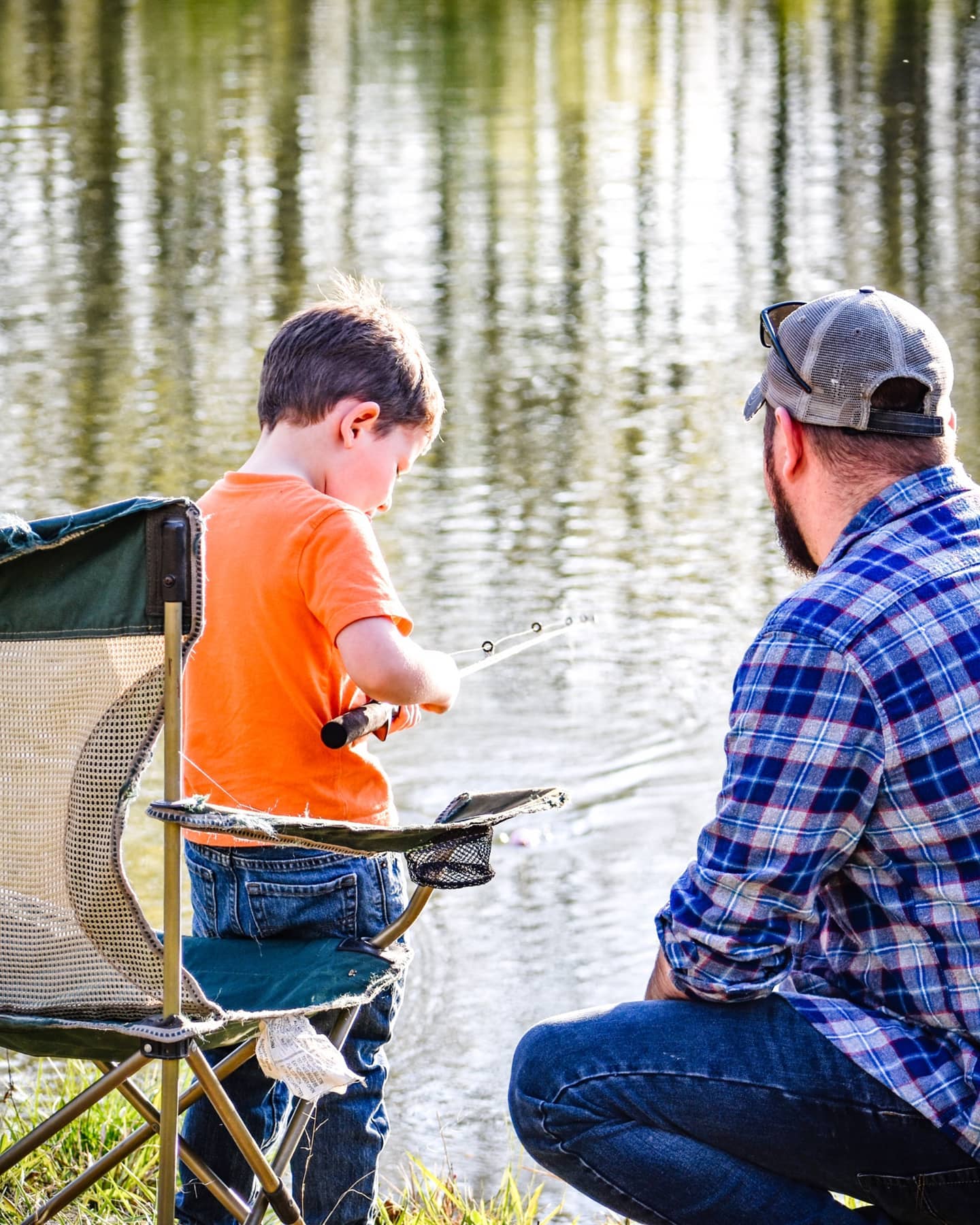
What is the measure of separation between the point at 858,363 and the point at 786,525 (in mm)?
217

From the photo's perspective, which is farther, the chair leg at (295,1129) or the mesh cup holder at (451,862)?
the mesh cup holder at (451,862)

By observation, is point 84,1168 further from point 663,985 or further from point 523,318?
point 523,318

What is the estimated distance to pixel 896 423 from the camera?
6.64 ft

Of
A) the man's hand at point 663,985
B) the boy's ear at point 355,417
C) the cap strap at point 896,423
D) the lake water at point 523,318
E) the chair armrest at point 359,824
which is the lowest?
the lake water at point 523,318

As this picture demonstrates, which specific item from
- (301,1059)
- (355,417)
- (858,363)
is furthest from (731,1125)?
(355,417)

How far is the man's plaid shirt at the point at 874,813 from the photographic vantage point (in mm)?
1865

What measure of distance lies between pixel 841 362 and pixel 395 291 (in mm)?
8928

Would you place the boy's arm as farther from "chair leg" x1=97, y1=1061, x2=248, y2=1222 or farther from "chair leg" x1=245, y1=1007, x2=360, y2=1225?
"chair leg" x1=97, y1=1061, x2=248, y2=1222

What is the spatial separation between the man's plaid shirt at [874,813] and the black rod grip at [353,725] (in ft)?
1.56

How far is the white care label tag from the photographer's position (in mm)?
2080

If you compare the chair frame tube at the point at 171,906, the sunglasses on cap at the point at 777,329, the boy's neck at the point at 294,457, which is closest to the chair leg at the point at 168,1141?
the chair frame tube at the point at 171,906

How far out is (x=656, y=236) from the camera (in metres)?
12.5

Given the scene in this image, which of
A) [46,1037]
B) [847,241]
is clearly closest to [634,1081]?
[46,1037]

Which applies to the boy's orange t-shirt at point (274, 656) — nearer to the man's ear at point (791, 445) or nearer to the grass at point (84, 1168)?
the man's ear at point (791, 445)
